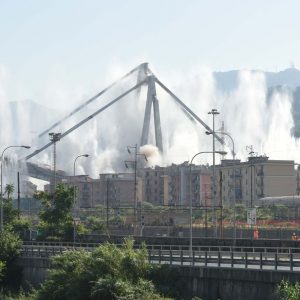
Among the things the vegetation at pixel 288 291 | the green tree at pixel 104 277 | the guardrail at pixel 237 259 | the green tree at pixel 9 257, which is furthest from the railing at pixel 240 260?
the green tree at pixel 9 257

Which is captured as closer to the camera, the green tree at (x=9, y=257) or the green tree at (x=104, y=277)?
the green tree at (x=104, y=277)

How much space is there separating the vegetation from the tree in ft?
163

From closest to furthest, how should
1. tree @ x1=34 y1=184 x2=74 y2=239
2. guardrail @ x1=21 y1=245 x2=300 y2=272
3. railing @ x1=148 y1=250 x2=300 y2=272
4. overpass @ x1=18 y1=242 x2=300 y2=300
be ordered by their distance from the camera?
1. overpass @ x1=18 y1=242 x2=300 y2=300
2. railing @ x1=148 y1=250 x2=300 y2=272
3. guardrail @ x1=21 y1=245 x2=300 y2=272
4. tree @ x1=34 y1=184 x2=74 y2=239

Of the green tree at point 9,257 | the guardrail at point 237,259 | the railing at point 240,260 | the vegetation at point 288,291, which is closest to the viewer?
the vegetation at point 288,291

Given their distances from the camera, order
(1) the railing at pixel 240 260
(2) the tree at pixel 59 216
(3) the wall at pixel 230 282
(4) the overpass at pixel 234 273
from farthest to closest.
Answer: (2) the tree at pixel 59 216
(1) the railing at pixel 240 260
(4) the overpass at pixel 234 273
(3) the wall at pixel 230 282

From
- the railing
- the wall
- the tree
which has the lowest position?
the wall

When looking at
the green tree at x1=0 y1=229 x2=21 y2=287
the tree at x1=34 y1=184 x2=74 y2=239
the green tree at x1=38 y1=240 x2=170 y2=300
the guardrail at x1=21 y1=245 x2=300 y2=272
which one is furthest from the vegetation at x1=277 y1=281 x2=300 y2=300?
the tree at x1=34 y1=184 x2=74 y2=239

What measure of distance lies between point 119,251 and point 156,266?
7.84ft

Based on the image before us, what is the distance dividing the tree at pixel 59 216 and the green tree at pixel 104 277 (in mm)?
34968

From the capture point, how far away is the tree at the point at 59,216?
300 feet

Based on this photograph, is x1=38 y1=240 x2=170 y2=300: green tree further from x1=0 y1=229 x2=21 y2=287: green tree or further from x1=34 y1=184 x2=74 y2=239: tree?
x1=34 y1=184 x2=74 y2=239: tree

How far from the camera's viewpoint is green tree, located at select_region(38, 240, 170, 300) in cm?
4903

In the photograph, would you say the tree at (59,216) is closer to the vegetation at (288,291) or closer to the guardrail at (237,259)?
the guardrail at (237,259)

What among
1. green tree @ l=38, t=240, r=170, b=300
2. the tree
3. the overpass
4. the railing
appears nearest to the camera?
the overpass
